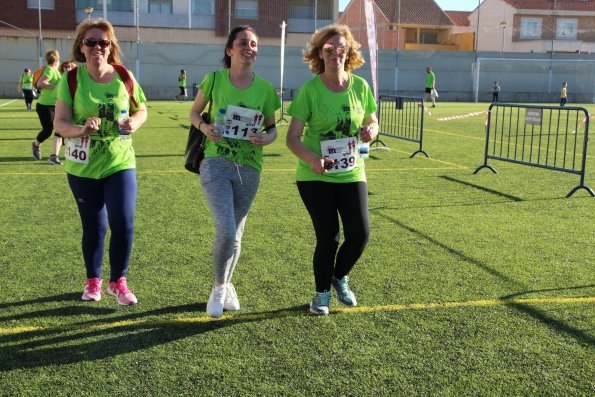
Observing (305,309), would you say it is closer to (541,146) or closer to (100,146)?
(100,146)

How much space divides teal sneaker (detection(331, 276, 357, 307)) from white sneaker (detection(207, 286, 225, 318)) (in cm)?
82

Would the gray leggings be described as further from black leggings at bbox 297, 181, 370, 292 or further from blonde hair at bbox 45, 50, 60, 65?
blonde hair at bbox 45, 50, 60, 65

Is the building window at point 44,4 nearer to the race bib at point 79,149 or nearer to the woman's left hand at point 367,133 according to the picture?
the race bib at point 79,149

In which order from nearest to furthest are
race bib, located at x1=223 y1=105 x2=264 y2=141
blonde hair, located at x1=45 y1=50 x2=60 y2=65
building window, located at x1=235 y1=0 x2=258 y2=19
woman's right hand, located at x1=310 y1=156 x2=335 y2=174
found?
1. woman's right hand, located at x1=310 y1=156 x2=335 y2=174
2. race bib, located at x1=223 y1=105 x2=264 y2=141
3. blonde hair, located at x1=45 y1=50 x2=60 y2=65
4. building window, located at x1=235 y1=0 x2=258 y2=19

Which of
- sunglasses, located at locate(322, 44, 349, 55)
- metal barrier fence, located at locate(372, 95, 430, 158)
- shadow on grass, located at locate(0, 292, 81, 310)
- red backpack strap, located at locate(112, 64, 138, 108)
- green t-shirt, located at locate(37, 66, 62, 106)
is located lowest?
shadow on grass, located at locate(0, 292, 81, 310)

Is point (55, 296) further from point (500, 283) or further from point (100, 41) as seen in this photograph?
point (500, 283)

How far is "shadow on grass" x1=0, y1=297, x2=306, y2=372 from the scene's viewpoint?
404 cm

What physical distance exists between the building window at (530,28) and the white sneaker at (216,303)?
56.6 meters

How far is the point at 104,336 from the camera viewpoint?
14.3 feet

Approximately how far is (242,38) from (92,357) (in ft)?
7.24

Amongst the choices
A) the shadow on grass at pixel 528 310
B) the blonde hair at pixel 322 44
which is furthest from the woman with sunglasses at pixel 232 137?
the shadow on grass at pixel 528 310

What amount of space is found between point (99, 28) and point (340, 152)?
185 cm

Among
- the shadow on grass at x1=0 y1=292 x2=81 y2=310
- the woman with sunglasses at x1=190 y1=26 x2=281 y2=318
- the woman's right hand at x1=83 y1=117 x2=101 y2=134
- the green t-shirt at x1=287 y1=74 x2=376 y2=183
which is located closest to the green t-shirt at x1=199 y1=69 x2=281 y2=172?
the woman with sunglasses at x1=190 y1=26 x2=281 y2=318

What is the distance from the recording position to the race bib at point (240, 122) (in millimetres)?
4562
